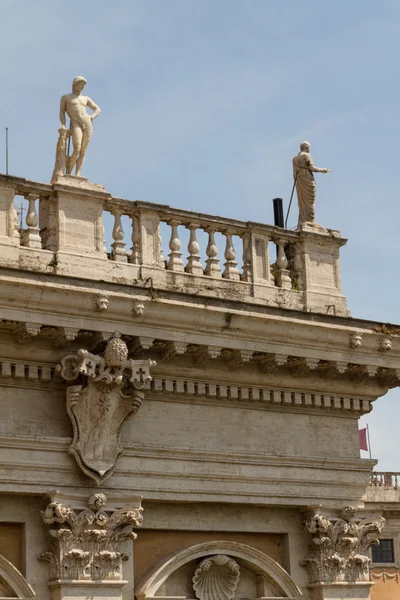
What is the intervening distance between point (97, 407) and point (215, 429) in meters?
1.63

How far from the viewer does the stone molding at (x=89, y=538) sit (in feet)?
44.7

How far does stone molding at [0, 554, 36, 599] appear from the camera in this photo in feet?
44.2

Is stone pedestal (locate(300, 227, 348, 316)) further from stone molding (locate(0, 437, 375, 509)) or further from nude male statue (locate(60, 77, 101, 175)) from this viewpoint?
nude male statue (locate(60, 77, 101, 175))

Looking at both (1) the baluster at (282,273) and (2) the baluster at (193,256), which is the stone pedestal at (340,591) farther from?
(2) the baluster at (193,256)

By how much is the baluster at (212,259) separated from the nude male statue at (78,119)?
1.74 m

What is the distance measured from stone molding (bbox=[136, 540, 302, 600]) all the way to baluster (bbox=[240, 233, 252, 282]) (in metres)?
2.98

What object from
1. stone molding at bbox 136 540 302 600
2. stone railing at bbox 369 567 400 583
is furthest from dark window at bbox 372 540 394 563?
stone molding at bbox 136 540 302 600

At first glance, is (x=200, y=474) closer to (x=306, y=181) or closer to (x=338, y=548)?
(x=338, y=548)

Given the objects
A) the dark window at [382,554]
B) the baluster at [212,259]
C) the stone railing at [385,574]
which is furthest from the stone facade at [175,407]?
the dark window at [382,554]

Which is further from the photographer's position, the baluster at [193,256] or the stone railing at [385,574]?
the stone railing at [385,574]

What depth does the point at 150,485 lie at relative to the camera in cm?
1438

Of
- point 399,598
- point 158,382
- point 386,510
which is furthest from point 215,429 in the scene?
point 386,510

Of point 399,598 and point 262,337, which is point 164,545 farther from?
point 399,598

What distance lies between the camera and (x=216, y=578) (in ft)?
49.5
